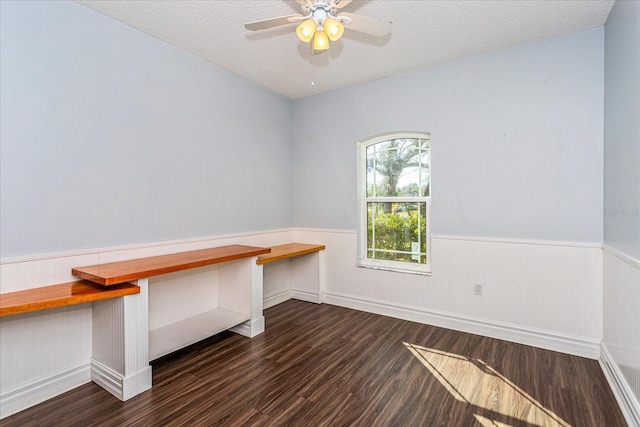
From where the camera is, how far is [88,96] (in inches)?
91.4

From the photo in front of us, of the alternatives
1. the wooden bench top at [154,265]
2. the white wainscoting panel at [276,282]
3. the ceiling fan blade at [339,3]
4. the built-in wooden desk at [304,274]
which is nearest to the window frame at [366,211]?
the built-in wooden desk at [304,274]

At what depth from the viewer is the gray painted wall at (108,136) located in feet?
6.62

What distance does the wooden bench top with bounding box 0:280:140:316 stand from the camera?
67.6 inches

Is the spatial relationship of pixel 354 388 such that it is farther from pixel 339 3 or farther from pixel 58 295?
pixel 339 3

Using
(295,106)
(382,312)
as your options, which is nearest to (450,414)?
(382,312)

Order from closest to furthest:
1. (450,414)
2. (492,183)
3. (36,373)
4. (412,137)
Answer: (450,414) → (36,373) → (492,183) → (412,137)

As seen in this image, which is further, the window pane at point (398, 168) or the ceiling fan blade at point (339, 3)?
the window pane at point (398, 168)

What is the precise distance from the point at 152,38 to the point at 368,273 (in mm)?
Answer: 3197

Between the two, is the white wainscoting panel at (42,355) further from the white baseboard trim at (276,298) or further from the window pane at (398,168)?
the window pane at (398,168)

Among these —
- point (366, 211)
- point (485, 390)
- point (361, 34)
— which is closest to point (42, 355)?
point (485, 390)

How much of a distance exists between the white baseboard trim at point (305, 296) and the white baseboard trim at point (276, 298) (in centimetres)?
7

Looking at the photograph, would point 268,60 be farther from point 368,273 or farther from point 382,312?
point 382,312

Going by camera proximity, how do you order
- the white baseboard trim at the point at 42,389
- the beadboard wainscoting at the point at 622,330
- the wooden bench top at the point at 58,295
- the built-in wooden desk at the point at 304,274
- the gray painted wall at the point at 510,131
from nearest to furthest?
the wooden bench top at the point at 58,295 < the beadboard wainscoting at the point at 622,330 < the white baseboard trim at the point at 42,389 < the gray painted wall at the point at 510,131 < the built-in wooden desk at the point at 304,274

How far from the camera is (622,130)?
2131mm
